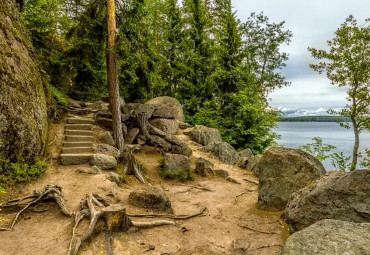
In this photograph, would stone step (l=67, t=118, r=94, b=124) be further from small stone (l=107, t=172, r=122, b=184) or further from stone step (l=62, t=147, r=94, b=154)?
small stone (l=107, t=172, r=122, b=184)

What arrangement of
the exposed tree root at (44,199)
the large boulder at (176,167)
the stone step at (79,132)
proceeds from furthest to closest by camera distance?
the stone step at (79,132) < the large boulder at (176,167) < the exposed tree root at (44,199)

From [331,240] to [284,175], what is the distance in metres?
4.53

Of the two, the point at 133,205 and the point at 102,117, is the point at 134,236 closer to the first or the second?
the point at 133,205

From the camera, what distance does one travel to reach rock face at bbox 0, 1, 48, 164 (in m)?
6.38

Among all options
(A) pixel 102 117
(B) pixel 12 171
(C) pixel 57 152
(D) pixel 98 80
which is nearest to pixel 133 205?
(B) pixel 12 171

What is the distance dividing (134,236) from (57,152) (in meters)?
6.11

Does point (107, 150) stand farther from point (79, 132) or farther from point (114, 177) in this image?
point (114, 177)

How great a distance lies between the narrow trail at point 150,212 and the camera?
4.15 metres

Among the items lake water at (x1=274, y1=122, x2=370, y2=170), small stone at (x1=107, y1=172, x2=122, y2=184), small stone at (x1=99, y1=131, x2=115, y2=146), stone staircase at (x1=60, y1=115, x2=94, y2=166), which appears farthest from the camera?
lake water at (x1=274, y1=122, x2=370, y2=170)

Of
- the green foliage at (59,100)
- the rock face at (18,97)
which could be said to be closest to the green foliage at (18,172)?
the rock face at (18,97)

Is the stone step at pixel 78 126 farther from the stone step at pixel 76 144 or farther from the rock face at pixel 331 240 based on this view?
the rock face at pixel 331 240

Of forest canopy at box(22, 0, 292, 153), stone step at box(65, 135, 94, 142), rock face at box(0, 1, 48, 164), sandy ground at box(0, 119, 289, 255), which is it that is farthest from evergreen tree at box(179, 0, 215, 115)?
rock face at box(0, 1, 48, 164)

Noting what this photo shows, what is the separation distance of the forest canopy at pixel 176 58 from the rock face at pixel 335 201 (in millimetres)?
8878

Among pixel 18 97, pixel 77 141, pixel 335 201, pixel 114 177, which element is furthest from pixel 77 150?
pixel 335 201
